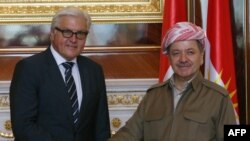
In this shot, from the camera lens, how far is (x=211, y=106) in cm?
232

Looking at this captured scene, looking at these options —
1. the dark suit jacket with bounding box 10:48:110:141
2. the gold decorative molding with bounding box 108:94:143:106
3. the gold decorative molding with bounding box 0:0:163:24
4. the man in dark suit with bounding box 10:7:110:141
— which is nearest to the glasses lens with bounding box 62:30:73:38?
the man in dark suit with bounding box 10:7:110:141

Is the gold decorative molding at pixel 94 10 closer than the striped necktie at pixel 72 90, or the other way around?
the striped necktie at pixel 72 90

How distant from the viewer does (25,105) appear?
2.44 m

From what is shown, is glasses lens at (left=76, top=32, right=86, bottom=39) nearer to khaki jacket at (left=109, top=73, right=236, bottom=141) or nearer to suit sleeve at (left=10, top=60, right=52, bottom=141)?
suit sleeve at (left=10, top=60, right=52, bottom=141)

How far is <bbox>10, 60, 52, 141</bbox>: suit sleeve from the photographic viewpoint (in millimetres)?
2430

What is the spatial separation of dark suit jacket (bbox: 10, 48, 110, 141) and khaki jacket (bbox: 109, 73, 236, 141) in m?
0.26

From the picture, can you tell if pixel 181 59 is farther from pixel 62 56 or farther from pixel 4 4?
pixel 4 4

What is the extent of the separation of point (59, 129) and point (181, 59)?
711 millimetres

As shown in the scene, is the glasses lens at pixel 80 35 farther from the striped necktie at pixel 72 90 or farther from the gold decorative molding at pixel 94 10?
the gold decorative molding at pixel 94 10

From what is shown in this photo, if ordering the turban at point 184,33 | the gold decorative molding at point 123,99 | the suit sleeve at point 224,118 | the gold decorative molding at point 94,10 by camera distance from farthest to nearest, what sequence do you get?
the gold decorative molding at point 94,10, the gold decorative molding at point 123,99, the turban at point 184,33, the suit sleeve at point 224,118

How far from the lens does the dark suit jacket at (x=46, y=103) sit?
8.04 ft

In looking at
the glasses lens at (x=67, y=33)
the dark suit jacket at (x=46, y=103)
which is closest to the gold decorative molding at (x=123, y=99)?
the dark suit jacket at (x=46, y=103)

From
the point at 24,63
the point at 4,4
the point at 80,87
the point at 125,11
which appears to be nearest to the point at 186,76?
the point at 80,87

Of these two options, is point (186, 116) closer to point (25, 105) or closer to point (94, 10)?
point (25, 105)
